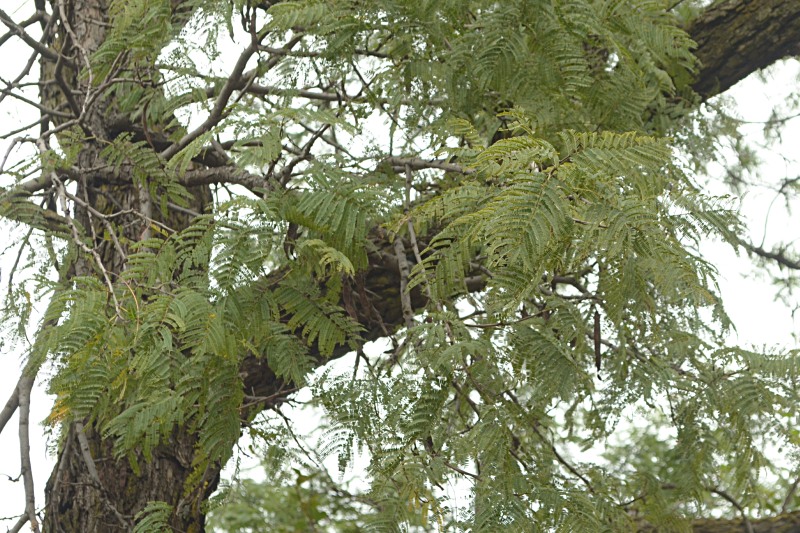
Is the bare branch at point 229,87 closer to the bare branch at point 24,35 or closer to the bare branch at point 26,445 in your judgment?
the bare branch at point 24,35

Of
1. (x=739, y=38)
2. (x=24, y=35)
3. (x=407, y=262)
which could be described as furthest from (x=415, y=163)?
(x=739, y=38)

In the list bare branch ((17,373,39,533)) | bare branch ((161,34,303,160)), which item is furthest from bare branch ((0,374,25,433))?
bare branch ((161,34,303,160))

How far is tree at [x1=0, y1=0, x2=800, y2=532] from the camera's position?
6.62ft

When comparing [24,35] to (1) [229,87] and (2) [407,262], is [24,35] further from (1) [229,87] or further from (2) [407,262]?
(2) [407,262]

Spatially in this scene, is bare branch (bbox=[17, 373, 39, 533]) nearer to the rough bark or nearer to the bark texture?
→ the bark texture

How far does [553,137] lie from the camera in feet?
8.45

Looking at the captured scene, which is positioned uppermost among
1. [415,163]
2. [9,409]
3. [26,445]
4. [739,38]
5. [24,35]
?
[739,38]

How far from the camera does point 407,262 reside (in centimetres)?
280

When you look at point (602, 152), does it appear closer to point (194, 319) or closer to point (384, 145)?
point (194, 319)

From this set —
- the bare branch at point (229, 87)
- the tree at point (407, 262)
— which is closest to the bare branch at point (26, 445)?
the tree at point (407, 262)

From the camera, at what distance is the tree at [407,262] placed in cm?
202

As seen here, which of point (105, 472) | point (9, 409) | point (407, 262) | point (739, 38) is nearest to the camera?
point (407, 262)

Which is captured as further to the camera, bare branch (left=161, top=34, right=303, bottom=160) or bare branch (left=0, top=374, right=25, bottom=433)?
bare branch (left=0, top=374, right=25, bottom=433)

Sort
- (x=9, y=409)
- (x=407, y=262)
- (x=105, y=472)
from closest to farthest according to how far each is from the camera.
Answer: (x=407, y=262)
(x=9, y=409)
(x=105, y=472)
